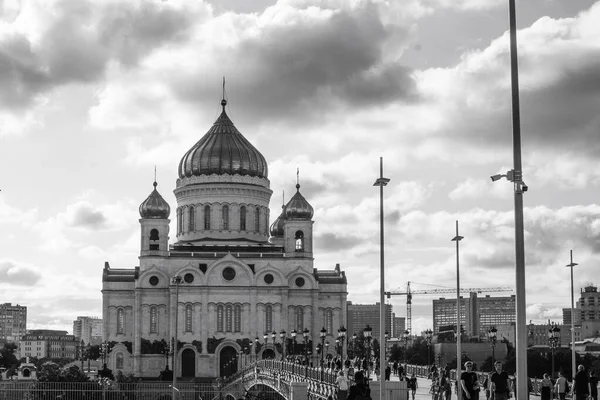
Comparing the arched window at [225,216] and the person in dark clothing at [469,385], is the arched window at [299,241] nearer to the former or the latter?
the arched window at [225,216]

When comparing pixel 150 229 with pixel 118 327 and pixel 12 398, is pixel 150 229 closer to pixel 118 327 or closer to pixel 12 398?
pixel 118 327

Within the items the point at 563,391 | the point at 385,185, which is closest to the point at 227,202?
the point at 385,185

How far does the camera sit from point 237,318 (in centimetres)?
10156

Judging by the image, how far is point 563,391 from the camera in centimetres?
3616

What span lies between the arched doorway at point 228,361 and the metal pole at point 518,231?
76.0 meters

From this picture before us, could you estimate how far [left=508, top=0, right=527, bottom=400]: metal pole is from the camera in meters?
24.5

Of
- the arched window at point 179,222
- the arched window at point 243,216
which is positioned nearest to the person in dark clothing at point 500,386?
the arched window at point 243,216

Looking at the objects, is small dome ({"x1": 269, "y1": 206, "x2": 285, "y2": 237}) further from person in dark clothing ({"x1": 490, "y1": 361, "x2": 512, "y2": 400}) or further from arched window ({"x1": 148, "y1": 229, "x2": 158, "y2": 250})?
person in dark clothing ({"x1": 490, "y1": 361, "x2": 512, "y2": 400})

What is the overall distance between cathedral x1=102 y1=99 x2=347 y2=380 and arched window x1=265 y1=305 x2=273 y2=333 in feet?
0.30

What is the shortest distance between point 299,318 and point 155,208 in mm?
16747

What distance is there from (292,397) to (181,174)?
62.9m

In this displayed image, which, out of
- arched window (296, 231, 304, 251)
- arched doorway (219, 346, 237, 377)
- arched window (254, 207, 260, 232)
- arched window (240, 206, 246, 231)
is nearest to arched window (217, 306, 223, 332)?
arched doorway (219, 346, 237, 377)

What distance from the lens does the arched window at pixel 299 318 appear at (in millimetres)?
104125

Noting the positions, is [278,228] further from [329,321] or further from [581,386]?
[581,386]
